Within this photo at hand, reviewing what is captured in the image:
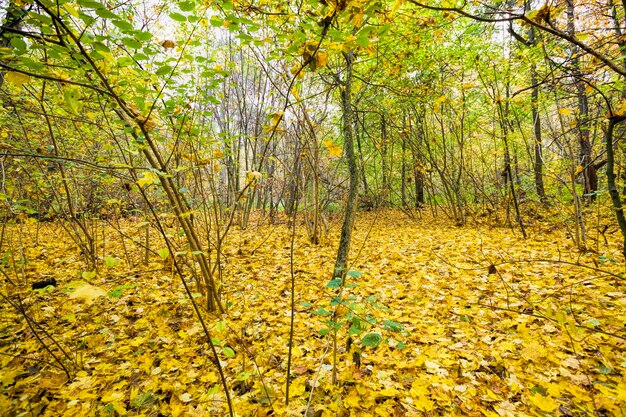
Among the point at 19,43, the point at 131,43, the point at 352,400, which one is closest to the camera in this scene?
the point at 19,43

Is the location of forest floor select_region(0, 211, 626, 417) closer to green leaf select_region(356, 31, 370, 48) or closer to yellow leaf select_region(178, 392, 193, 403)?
yellow leaf select_region(178, 392, 193, 403)

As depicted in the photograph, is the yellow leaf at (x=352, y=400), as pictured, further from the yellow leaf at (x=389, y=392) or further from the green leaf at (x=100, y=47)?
the green leaf at (x=100, y=47)

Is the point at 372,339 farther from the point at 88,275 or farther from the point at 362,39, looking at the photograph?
the point at 88,275

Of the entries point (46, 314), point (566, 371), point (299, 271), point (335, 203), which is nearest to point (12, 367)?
point (46, 314)

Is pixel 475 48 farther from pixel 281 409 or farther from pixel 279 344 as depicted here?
pixel 281 409

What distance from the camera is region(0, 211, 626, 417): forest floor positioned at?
5.90 ft

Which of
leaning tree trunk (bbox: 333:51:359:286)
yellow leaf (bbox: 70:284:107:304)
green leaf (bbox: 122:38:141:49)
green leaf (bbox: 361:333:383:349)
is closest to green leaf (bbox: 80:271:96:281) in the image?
yellow leaf (bbox: 70:284:107:304)

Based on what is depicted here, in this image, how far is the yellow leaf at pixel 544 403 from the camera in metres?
1.62

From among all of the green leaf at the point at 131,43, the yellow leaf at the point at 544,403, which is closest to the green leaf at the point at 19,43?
the green leaf at the point at 131,43

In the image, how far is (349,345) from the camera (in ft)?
7.41

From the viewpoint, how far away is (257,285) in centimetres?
387

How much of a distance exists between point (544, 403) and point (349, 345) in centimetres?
122

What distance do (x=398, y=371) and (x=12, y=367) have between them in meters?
3.12

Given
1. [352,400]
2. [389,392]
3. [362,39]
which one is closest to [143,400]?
[352,400]
